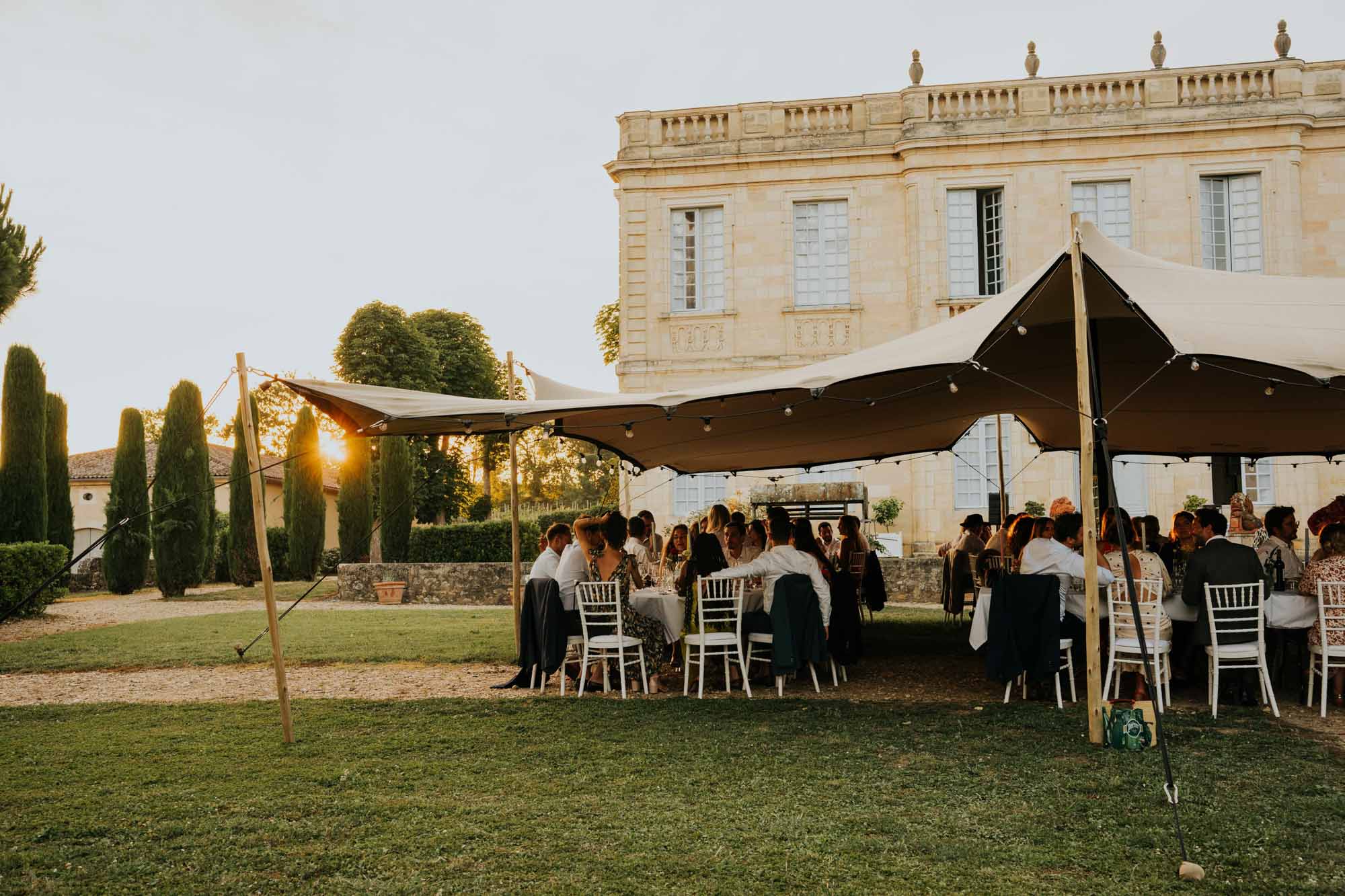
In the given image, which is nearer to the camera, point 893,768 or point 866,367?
point 893,768

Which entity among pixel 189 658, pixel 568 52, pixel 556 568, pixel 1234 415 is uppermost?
pixel 568 52

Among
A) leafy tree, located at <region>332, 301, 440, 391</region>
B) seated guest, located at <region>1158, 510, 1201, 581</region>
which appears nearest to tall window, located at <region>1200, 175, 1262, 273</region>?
seated guest, located at <region>1158, 510, 1201, 581</region>

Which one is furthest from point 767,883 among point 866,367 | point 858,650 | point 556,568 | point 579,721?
point 858,650

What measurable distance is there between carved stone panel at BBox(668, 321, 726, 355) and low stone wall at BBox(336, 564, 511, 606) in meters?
4.85

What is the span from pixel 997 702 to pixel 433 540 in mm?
19728

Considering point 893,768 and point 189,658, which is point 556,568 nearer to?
point 893,768

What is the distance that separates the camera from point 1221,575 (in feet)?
22.6

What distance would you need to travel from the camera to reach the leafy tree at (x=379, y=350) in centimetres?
3372

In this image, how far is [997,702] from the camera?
715cm

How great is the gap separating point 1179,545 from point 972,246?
1024 centimetres

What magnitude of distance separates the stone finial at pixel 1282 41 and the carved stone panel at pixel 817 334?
8733mm

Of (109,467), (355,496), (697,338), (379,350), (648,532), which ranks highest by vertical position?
(379,350)

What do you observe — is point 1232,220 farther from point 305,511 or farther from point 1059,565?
point 305,511

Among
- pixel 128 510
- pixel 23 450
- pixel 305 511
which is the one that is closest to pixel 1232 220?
pixel 305 511
